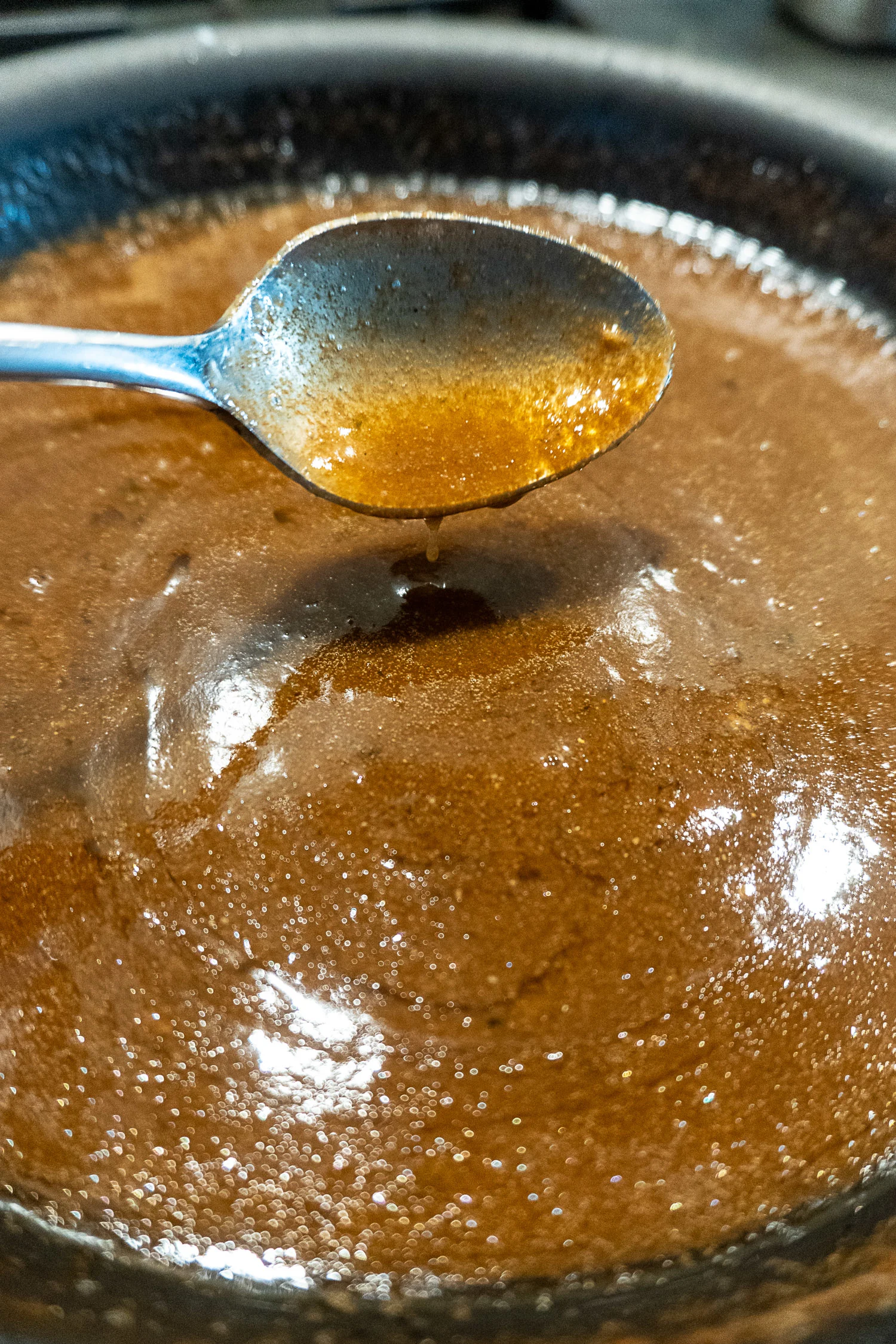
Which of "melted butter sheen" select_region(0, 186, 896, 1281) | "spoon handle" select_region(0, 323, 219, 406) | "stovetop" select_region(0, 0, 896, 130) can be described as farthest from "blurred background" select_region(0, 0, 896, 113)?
"spoon handle" select_region(0, 323, 219, 406)

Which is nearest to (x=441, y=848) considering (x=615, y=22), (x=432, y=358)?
(x=432, y=358)

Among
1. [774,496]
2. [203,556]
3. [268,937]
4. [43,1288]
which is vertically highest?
[774,496]

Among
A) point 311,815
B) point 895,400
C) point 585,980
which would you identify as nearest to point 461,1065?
point 585,980

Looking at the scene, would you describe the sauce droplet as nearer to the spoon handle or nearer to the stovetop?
the spoon handle

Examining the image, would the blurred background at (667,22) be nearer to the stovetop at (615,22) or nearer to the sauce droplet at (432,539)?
the stovetop at (615,22)

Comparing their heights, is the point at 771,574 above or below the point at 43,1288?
above

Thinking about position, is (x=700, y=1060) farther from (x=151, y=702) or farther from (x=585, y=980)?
(x=151, y=702)

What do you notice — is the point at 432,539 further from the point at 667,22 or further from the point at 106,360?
the point at 667,22
